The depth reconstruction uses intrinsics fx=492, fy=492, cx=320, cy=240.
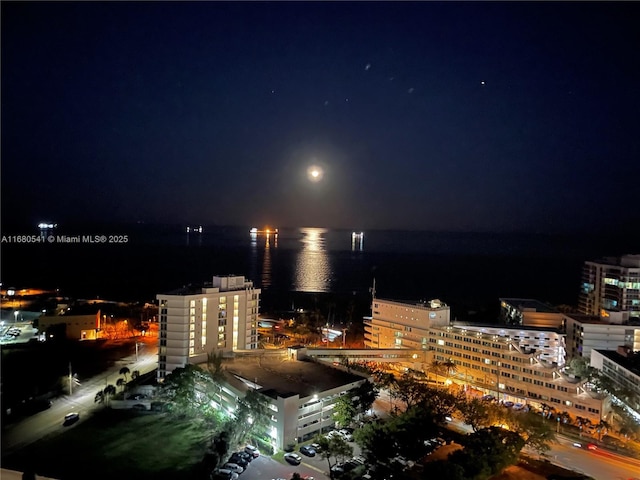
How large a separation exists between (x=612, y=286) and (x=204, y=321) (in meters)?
12.6

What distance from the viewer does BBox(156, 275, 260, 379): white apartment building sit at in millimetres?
8625

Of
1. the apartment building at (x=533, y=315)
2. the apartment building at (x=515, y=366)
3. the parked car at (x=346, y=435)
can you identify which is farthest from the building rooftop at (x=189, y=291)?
the apartment building at (x=533, y=315)

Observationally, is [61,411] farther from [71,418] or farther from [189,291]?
[189,291]

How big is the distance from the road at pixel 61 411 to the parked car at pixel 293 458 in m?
3.09

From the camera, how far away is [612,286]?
15.0 metres

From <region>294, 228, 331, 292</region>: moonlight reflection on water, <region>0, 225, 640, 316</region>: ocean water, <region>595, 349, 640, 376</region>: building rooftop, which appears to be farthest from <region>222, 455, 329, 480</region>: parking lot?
<region>294, 228, 331, 292</region>: moonlight reflection on water

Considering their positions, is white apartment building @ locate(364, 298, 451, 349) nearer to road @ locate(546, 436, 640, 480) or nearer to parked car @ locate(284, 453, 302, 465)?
road @ locate(546, 436, 640, 480)

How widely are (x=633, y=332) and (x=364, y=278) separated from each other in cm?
1875

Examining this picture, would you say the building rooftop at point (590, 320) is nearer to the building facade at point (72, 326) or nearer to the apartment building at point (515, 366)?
the apartment building at point (515, 366)

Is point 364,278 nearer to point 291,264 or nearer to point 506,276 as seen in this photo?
point 291,264

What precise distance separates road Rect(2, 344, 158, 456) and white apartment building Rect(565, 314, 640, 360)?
9.10 meters

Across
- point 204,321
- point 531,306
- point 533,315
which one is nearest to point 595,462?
point 204,321

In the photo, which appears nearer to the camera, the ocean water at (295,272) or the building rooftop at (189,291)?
the building rooftop at (189,291)

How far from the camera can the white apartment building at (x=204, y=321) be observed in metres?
8.62
